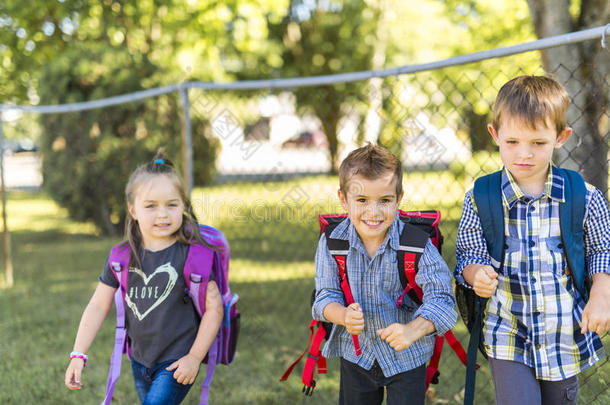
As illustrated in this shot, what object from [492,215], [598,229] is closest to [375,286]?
[492,215]

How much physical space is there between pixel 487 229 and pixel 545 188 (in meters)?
0.25

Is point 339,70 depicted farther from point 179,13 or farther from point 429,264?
point 429,264

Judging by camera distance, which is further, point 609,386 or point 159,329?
point 609,386

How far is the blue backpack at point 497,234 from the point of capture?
2.07 m

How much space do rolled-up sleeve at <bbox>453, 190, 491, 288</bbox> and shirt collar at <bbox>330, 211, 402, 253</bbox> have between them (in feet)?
0.82

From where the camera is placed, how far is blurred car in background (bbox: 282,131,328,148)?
194 inches

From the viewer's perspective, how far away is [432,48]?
2175 cm

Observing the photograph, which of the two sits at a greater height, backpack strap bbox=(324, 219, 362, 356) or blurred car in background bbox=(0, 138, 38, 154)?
blurred car in background bbox=(0, 138, 38, 154)

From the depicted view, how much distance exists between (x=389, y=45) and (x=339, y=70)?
7.16ft

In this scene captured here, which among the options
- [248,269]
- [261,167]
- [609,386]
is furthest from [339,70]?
[609,386]

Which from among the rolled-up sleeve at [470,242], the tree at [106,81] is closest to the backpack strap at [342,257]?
the rolled-up sleeve at [470,242]

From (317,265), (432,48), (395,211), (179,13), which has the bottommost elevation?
(317,265)

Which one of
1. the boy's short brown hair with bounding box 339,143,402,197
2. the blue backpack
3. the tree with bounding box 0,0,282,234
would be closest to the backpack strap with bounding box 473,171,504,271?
the blue backpack

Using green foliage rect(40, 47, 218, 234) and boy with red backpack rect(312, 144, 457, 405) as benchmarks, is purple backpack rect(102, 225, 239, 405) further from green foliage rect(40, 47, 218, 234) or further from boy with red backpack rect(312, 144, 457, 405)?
green foliage rect(40, 47, 218, 234)
